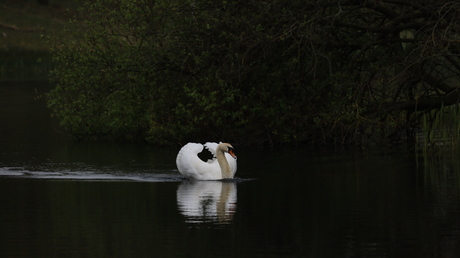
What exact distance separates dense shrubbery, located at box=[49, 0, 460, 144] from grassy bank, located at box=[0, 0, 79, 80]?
30.6 m

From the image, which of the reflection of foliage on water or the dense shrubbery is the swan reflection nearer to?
the reflection of foliage on water

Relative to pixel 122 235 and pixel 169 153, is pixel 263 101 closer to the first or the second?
pixel 169 153

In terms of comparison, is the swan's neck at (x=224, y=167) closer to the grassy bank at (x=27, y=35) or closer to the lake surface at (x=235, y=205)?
the lake surface at (x=235, y=205)

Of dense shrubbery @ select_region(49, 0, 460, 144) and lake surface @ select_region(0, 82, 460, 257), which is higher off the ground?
dense shrubbery @ select_region(49, 0, 460, 144)

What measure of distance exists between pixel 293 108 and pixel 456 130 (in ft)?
10.8

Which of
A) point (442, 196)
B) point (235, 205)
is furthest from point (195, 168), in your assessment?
point (442, 196)

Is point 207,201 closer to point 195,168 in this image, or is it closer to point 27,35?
point 195,168

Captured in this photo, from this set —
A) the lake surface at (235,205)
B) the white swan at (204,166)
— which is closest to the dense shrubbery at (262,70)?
the lake surface at (235,205)

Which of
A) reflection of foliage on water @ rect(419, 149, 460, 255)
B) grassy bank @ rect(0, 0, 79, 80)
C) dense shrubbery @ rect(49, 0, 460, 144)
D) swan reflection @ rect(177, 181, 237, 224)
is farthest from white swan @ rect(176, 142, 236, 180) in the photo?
grassy bank @ rect(0, 0, 79, 80)

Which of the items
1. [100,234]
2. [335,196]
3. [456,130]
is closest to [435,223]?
[335,196]

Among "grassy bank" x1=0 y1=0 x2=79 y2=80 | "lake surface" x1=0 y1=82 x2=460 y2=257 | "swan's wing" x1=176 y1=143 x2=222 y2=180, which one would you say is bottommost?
"lake surface" x1=0 y1=82 x2=460 y2=257

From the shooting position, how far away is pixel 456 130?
2220 cm

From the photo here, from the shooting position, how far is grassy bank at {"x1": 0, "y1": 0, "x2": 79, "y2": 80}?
6169 cm

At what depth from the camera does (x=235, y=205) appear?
49.0ft
